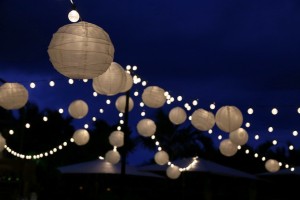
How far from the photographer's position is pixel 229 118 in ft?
25.1

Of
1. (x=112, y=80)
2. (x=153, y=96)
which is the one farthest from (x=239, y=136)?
(x=112, y=80)

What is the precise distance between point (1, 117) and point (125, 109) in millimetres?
13744

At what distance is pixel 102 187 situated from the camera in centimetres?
1606

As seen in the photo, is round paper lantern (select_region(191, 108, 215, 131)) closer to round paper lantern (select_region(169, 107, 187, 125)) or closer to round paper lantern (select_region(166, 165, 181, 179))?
round paper lantern (select_region(169, 107, 187, 125))

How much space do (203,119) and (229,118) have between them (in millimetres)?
670

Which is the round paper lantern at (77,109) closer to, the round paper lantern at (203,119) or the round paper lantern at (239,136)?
the round paper lantern at (203,119)

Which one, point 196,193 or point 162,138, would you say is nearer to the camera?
point 196,193

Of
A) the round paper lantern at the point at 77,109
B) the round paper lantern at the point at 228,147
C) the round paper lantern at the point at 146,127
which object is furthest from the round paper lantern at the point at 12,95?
the round paper lantern at the point at 228,147

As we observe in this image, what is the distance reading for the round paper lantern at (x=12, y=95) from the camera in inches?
264

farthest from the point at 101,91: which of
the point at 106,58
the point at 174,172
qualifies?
the point at 174,172

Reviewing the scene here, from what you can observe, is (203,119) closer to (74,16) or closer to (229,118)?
(229,118)

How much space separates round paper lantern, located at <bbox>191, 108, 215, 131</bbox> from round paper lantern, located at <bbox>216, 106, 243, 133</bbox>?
482mm

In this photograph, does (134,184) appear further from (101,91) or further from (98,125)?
(101,91)

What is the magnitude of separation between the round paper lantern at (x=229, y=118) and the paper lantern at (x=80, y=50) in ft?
12.5
